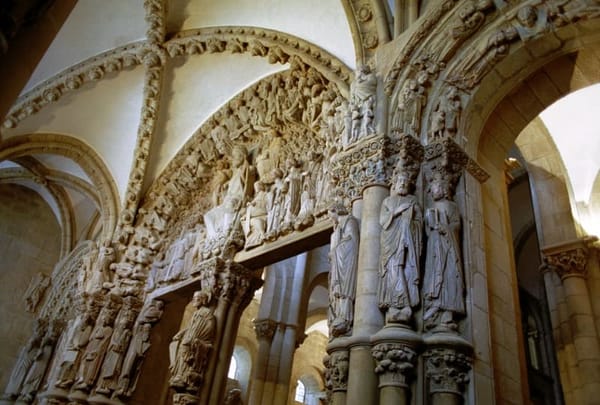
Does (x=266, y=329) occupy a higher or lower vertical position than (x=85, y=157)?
lower

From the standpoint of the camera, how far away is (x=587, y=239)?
6.77m

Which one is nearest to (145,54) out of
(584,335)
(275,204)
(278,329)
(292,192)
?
(275,204)

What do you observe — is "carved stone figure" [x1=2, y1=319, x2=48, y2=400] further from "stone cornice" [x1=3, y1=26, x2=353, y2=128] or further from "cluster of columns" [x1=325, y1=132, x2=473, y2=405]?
"cluster of columns" [x1=325, y1=132, x2=473, y2=405]

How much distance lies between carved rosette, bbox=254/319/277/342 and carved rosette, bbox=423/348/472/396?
238 inches

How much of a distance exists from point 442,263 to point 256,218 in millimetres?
3424

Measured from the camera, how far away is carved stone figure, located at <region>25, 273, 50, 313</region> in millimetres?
12141

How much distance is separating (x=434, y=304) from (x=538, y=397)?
978 centimetres

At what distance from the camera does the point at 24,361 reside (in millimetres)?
11266

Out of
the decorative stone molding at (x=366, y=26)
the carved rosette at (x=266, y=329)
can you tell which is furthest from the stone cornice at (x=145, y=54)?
the carved rosette at (x=266, y=329)

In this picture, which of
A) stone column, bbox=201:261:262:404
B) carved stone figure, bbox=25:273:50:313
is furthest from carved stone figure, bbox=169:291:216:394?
carved stone figure, bbox=25:273:50:313

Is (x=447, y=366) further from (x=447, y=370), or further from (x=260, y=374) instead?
(x=260, y=374)

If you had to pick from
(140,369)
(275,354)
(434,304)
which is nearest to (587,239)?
(434,304)

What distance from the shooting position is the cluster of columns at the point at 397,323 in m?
3.44

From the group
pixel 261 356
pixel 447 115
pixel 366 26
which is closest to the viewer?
pixel 447 115
